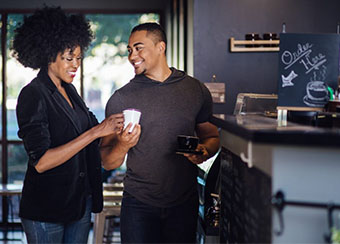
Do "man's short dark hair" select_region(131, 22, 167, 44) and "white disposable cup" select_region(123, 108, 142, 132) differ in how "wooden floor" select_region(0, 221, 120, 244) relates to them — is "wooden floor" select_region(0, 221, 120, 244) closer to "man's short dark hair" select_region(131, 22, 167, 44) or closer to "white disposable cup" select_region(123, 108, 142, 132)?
"man's short dark hair" select_region(131, 22, 167, 44)

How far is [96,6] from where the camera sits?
292 inches

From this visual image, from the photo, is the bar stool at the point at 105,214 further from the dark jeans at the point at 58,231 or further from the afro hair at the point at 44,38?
the afro hair at the point at 44,38

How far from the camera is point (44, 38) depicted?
2.57m

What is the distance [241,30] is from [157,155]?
2.07 m

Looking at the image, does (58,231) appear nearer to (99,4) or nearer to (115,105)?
(115,105)

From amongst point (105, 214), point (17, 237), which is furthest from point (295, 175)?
point (17, 237)

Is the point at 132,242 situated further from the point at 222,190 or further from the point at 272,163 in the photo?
the point at 272,163

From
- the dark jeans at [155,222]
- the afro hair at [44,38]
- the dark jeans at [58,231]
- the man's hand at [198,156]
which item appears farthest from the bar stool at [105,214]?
the afro hair at [44,38]

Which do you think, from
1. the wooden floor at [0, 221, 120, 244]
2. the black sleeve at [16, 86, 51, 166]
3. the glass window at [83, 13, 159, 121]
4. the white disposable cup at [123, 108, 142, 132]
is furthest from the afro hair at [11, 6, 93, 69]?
the glass window at [83, 13, 159, 121]

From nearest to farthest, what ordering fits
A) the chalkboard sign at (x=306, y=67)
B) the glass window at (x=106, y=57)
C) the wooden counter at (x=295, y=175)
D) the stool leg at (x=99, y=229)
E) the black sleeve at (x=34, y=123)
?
the wooden counter at (x=295, y=175)
the black sleeve at (x=34, y=123)
the chalkboard sign at (x=306, y=67)
the stool leg at (x=99, y=229)
the glass window at (x=106, y=57)

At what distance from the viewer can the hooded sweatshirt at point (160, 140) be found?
114 inches

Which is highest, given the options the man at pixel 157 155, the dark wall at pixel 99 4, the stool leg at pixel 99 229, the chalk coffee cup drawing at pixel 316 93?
the dark wall at pixel 99 4

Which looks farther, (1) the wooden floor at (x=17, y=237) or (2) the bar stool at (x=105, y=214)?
(1) the wooden floor at (x=17, y=237)

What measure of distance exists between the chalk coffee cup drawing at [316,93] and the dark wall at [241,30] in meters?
1.74
